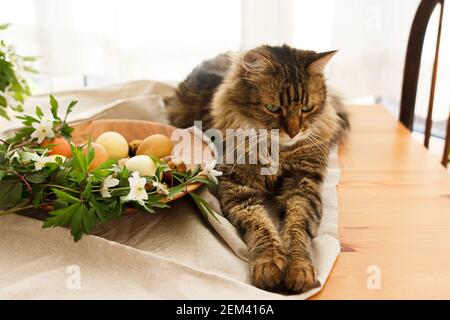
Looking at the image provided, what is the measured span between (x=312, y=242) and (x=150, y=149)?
479 millimetres

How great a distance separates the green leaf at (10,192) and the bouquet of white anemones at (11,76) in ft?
1.56

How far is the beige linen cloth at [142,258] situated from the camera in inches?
35.7

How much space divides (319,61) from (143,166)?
0.54m

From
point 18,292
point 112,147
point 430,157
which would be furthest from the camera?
point 430,157

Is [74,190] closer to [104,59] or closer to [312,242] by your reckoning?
[312,242]

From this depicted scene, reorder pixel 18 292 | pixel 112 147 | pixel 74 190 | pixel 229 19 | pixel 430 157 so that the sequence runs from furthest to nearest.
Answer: pixel 229 19 < pixel 430 157 < pixel 112 147 < pixel 74 190 < pixel 18 292

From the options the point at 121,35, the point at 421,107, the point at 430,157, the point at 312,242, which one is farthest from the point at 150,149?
the point at 421,107

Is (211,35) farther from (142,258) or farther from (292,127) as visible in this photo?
(142,258)

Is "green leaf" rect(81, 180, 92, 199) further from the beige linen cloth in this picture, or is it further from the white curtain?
the white curtain

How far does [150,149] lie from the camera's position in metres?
1.29

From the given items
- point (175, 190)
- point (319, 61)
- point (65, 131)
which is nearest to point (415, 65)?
point (319, 61)

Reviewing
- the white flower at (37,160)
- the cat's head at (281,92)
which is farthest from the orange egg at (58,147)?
the cat's head at (281,92)

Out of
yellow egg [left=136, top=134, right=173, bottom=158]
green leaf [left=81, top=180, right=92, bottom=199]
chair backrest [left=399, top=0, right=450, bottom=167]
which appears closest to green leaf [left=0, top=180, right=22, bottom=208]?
green leaf [left=81, top=180, right=92, bottom=199]

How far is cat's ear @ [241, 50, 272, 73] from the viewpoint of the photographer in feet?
4.19
